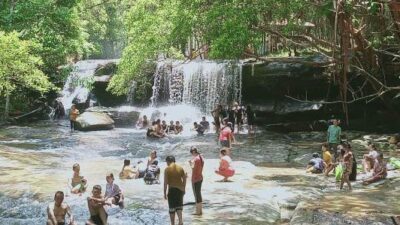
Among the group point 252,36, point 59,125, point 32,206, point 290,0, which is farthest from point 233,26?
point 59,125

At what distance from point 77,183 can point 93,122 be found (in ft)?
45.6

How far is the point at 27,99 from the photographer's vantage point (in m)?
29.3

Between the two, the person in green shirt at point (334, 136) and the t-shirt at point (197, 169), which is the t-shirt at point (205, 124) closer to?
the person in green shirt at point (334, 136)

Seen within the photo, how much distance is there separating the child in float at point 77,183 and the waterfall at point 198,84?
14.0 m

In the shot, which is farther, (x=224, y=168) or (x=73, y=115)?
(x=73, y=115)

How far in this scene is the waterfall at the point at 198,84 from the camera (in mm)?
25047

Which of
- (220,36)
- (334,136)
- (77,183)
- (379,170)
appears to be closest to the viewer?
(77,183)

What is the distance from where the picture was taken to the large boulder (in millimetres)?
24131

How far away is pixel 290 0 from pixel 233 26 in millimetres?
1804

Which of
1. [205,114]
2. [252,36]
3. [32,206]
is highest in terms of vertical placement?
[252,36]

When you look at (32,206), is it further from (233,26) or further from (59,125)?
(59,125)

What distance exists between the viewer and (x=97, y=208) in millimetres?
7910

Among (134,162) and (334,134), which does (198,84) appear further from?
(334,134)

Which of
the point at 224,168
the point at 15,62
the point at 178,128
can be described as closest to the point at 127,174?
the point at 224,168
